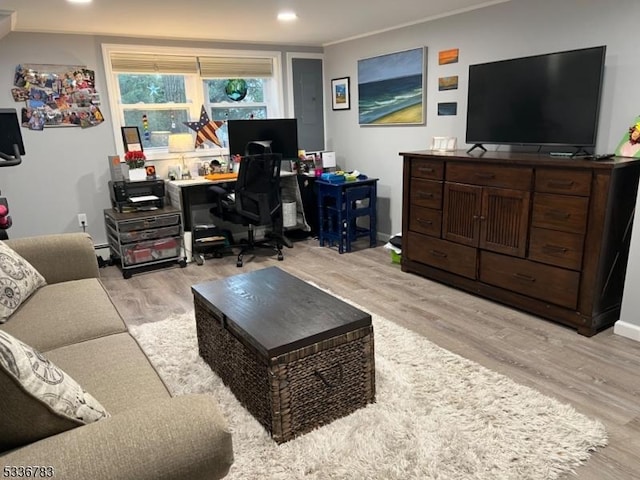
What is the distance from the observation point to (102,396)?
1.42m

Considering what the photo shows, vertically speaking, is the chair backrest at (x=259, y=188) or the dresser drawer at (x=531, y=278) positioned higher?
the chair backrest at (x=259, y=188)

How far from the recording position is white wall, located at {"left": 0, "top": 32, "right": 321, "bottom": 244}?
393cm

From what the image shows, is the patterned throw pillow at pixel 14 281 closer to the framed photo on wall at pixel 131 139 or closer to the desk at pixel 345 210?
the framed photo on wall at pixel 131 139

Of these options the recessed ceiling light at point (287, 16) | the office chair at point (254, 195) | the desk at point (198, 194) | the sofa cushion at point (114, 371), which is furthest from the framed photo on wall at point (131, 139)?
the sofa cushion at point (114, 371)

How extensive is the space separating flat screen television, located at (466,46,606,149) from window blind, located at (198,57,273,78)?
8.09 feet

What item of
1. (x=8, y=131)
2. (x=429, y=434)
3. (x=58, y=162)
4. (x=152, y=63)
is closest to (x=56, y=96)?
(x=58, y=162)

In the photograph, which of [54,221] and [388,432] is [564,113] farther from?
[54,221]

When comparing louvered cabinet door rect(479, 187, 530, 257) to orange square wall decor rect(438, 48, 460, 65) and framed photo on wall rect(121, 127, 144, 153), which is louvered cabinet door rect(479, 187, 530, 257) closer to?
orange square wall decor rect(438, 48, 460, 65)

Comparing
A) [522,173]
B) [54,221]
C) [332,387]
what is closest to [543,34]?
[522,173]

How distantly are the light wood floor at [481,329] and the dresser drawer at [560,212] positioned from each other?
630 mm

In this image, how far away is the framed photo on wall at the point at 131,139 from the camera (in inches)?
170

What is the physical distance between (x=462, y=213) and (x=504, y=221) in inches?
14.1

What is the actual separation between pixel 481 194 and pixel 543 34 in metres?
1.20

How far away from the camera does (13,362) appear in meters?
1.01
